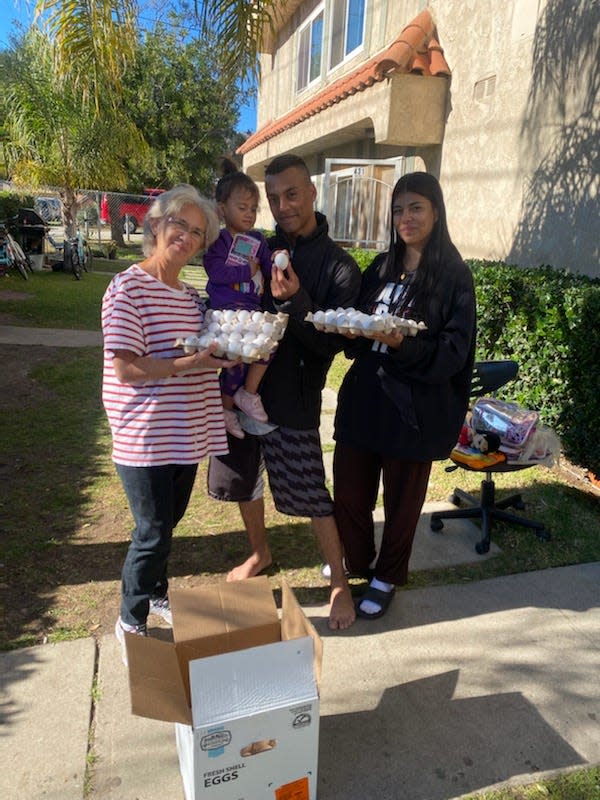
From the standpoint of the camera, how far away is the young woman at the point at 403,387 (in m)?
2.60

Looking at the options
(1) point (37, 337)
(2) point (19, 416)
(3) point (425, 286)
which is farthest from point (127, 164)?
(3) point (425, 286)

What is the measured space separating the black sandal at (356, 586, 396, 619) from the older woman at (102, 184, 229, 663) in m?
0.99

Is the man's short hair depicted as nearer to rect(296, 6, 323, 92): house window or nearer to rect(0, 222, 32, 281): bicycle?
rect(296, 6, 323, 92): house window

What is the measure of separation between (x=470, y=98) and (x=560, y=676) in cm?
682

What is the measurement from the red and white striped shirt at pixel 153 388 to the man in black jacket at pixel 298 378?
0.42 m

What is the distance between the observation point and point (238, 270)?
260cm

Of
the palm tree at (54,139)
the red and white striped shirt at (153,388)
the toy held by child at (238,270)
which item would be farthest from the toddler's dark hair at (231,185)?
the palm tree at (54,139)

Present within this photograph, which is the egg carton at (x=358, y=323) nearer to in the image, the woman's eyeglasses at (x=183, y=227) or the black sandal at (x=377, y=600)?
the woman's eyeglasses at (x=183, y=227)

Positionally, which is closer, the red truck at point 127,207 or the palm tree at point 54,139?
the palm tree at point 54,139

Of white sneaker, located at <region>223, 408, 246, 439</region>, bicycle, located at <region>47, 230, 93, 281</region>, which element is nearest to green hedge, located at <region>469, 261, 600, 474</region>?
white sneaker, located at <region>223, 408, 246, 439</region>

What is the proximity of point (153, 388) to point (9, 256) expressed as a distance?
12.7 metres

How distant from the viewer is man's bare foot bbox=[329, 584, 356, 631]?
281cm

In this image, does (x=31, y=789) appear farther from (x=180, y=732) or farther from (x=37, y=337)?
(x=37, y=337)

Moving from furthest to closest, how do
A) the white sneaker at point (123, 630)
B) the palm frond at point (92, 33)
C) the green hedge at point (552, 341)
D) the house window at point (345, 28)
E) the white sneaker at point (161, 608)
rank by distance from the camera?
the house window at point (345, 28) < the green hedge at point (552, 341) < the palm frond at point (92, 33) < the white sneaker at point (161, 608) < the white sneaker at point (123, 630)
